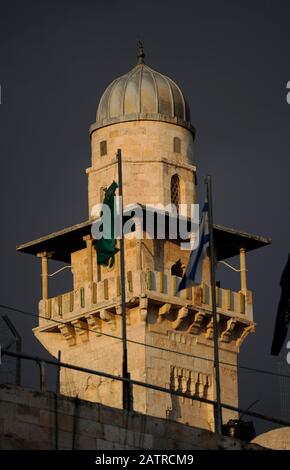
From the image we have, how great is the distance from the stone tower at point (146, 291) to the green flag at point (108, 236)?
93.4 inches

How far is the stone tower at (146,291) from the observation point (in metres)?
71.3

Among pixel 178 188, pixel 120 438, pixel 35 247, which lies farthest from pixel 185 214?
pixel 120 438

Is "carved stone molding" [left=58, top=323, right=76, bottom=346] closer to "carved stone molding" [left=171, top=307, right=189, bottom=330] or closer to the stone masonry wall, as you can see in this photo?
"carved stone molding" [left=171, top=307, right=189, bottom=330]

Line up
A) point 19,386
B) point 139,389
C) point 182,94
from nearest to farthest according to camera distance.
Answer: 1. point 19,386
2. point 139,389
3. point 182,94

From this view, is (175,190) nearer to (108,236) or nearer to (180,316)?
(180,316)

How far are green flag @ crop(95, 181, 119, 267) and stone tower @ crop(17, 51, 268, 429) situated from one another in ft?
7.78

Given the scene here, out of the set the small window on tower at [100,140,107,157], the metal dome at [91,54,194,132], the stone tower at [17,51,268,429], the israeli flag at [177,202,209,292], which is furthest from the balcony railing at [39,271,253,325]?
the israeli flag at [177,202,209,292]

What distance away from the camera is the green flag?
68.2 meters

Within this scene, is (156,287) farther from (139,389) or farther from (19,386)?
(19,386)

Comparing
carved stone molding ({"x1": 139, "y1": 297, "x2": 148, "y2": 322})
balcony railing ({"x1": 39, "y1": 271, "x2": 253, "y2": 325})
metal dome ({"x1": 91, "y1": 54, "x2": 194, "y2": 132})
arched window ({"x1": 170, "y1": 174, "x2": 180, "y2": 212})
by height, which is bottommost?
carved stone molding ({"x1": 139, "y1": 297, "x2": 148, "y2": 322})

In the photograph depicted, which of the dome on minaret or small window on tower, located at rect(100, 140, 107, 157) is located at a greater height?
the dome on minaret

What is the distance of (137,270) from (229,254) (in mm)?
5518

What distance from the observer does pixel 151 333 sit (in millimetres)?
71562

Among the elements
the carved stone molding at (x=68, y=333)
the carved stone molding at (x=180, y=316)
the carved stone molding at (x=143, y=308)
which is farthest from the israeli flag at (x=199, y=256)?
the carved stone molding at (x=68, y=333)
